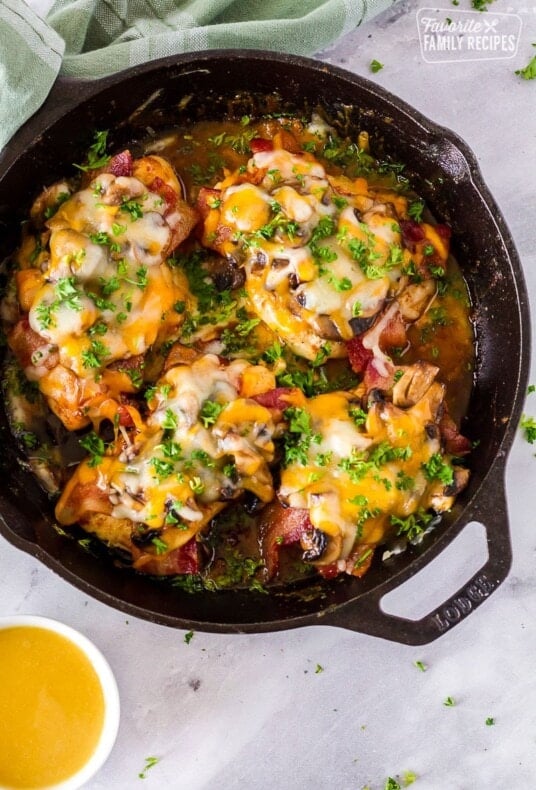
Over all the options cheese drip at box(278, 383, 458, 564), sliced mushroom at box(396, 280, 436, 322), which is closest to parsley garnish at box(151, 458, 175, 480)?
cheese drip at box(278, 383, 458, 564)

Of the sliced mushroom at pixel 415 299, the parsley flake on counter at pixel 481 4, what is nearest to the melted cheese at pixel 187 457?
the sliced mushroom at pixel 415 299

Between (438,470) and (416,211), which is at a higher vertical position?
(416,211)

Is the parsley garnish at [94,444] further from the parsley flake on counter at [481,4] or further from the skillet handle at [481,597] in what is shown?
the parsley flake on counter at [481,4]

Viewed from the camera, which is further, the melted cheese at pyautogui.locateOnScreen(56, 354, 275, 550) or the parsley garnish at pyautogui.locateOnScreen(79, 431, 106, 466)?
the parsley garnish at pyautogui.locateOnScreen(79, 431, 106, 466)

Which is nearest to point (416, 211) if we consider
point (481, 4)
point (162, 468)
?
point (481, 4)

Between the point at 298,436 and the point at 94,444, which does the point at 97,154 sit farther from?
the point at 298,436

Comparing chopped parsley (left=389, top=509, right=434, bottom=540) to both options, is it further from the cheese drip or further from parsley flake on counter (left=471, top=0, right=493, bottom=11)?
parsley flake on counter (left=471, top=0, right=493, bottom=11)
